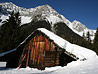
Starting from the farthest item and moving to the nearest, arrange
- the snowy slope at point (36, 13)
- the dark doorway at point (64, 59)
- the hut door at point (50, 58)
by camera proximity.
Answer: the snowy slope at point (36, 13), the hut door at point (50, 58), the dark doorway at point (64, 59)

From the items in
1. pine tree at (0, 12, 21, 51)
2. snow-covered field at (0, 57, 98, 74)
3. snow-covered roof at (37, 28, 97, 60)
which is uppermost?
pine tree at (0, 12, 21, 51)

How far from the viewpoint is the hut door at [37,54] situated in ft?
31.4

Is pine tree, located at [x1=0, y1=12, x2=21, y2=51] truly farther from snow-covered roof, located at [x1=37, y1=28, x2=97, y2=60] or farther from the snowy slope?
the snowy slope

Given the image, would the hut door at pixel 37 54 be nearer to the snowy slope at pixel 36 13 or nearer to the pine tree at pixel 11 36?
the pine tree at pixel 11 36

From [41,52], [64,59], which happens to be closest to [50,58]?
[41,52]

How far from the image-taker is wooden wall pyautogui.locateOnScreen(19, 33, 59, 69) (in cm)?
905

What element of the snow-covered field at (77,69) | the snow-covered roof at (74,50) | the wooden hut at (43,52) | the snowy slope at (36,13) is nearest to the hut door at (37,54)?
the wooden hut at (43,52)

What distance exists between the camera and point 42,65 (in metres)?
8.91

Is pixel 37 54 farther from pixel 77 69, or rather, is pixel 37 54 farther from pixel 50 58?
pixel 77 69

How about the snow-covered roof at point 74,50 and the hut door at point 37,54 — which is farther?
the hut door at point 37,54

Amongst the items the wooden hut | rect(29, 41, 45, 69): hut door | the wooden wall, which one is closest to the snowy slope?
the wooden hut

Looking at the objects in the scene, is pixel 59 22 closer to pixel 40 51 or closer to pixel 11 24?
pixel 11 24

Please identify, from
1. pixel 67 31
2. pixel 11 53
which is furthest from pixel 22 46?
pixel 67 31

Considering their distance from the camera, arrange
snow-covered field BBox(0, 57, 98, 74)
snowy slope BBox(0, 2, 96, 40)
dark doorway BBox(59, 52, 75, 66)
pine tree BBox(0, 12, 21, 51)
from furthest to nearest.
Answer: snowy slope BBox(0, 2, 96, 40)
pine tree BBox(0, 12, 21, 51)
dark doorway BBox(59, 52, 75, 66)
snow-covered field BBox(0, 57, 98, 74)
